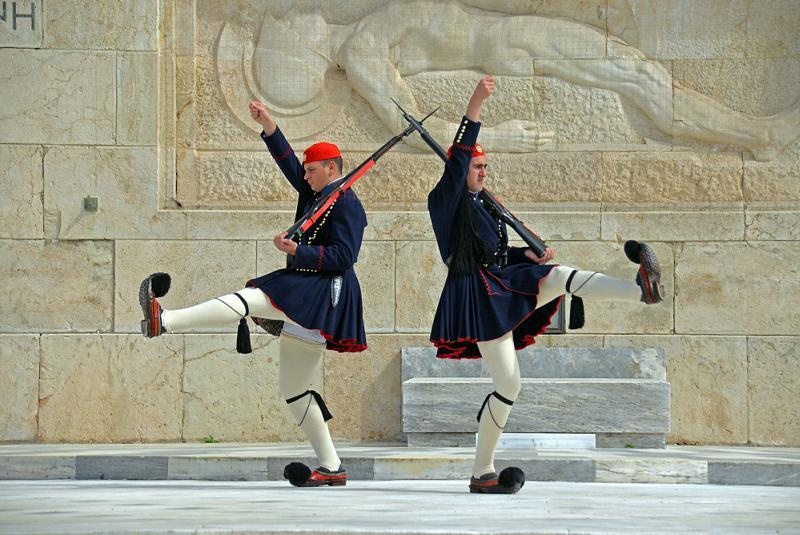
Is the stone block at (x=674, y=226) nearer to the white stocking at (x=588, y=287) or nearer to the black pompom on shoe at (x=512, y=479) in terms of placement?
the white stocking at (x=588, y=287)

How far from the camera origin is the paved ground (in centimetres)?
536

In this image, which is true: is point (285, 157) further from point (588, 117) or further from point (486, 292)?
point (588, 117)

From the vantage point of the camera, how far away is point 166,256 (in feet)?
34.6

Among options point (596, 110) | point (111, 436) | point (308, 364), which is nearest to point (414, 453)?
point (308, 364)

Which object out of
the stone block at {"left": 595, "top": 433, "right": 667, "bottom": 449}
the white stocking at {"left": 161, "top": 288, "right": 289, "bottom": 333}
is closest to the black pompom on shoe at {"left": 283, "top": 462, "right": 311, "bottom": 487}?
the white stocking at {"left": 161, "top": 288, "right": 289, "bottom": 333}

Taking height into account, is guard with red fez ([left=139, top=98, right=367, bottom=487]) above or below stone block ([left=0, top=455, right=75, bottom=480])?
above

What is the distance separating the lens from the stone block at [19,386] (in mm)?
10398

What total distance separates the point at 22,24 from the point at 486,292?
193 inches

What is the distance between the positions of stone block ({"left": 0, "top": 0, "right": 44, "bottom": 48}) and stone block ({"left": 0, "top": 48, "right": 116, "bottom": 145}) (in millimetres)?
68

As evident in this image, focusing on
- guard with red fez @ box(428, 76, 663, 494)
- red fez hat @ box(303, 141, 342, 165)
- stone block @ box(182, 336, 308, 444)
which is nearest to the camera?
guard with red fez @ box(428, 76, 663, 494)

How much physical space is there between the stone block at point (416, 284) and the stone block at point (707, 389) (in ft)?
5.22

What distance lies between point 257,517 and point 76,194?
17.6 feet

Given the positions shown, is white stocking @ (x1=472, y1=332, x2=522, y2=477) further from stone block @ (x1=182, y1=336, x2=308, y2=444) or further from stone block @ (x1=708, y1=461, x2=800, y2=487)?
stone block @ (x1=182, y1=336, x2=308, y2=444)

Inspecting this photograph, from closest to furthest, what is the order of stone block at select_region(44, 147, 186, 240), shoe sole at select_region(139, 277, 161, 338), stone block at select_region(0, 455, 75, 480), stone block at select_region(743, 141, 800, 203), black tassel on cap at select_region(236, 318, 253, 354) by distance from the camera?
1. shoe sole at select_region(139, 277, 161, 338)
2. black tassel on cap at select_region(236, 318, 253, 354)
3. stone block at select_region(0, 455, 75, 480)
4. stone block at select_region(44, 147, 186, 240)
5. stone block at select_region(743, 141, 800, 203)
